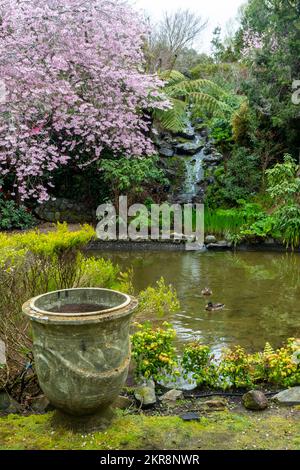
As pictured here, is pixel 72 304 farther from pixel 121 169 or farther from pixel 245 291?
pixel 121 169

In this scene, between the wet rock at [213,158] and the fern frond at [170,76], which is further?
the fern frond at [170,76]

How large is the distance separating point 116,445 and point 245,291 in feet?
17.5

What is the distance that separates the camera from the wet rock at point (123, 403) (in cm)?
398

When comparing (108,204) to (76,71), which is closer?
(76,71)

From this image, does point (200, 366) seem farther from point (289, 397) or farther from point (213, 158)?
point (213, 158)

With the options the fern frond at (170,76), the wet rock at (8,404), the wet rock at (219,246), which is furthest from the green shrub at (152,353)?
the fern frond at (170,76)

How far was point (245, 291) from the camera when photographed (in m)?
8.20

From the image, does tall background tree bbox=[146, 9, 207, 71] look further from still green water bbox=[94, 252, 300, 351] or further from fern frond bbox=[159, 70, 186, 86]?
still green water bbox=[94, 252, 300, 351]

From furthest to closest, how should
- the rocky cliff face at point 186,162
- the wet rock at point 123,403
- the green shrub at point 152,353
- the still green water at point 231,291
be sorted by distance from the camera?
1. the rocky cliff face at point 186,162
2. the still green water at point 231,291
3. the green shrub at point 152,353
4. the wet rock at point 123,403

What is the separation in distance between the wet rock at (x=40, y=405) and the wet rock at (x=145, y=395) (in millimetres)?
745

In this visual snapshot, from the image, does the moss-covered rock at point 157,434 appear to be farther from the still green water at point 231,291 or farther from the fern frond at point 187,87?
the fern frond at point 187,87

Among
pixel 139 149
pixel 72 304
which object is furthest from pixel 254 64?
pixel 72 304

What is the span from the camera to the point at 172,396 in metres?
4.26

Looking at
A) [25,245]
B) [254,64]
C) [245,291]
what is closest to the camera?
[25,245]
